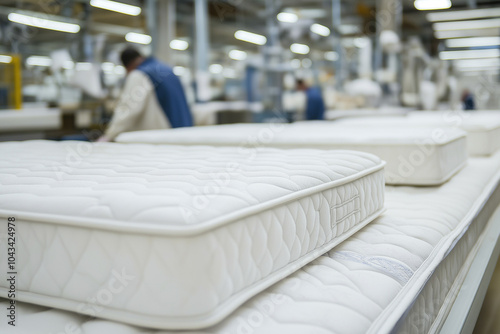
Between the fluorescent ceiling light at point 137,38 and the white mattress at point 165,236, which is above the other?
the fluorescent ceiling light at point 137,38

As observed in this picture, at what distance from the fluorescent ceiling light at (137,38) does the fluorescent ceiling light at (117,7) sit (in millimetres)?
291

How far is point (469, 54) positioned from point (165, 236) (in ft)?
48.2

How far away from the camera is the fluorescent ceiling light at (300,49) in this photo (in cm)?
1053

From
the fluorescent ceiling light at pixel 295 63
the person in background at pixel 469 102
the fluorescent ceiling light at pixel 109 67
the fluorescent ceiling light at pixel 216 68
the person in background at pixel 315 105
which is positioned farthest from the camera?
the fluorescent ceiling light at pixel 295 63

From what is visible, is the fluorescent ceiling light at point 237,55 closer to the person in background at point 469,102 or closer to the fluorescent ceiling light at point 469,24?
the person in background at point 469,102

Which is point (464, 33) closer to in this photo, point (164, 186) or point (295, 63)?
point (295, 63)

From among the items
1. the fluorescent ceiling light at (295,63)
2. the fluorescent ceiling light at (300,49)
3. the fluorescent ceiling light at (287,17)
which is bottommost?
the fluorescent ceiling light at (295,63)

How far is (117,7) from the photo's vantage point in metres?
6.92

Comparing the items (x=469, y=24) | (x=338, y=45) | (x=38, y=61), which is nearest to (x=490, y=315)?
(x=38, y=61)

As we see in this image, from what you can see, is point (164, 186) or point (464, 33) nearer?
point (164, 186)

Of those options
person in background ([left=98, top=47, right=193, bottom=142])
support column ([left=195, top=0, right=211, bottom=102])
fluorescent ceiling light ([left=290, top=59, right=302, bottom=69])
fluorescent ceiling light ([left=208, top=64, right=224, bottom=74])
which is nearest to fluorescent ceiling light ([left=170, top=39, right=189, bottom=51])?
support column ([left=195, top=0, right=211, bottom=102])

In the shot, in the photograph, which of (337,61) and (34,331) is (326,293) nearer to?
(34,331)

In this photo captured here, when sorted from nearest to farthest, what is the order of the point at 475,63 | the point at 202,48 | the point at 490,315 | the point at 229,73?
1. the point at 490,315
2. the point at 202,48
3. the point at 229,73
4. the point at 475,63

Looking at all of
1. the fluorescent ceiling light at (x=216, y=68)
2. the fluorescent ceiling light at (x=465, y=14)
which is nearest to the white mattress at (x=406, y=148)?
the fluorescent ceiling light at (x=216, y=68)
